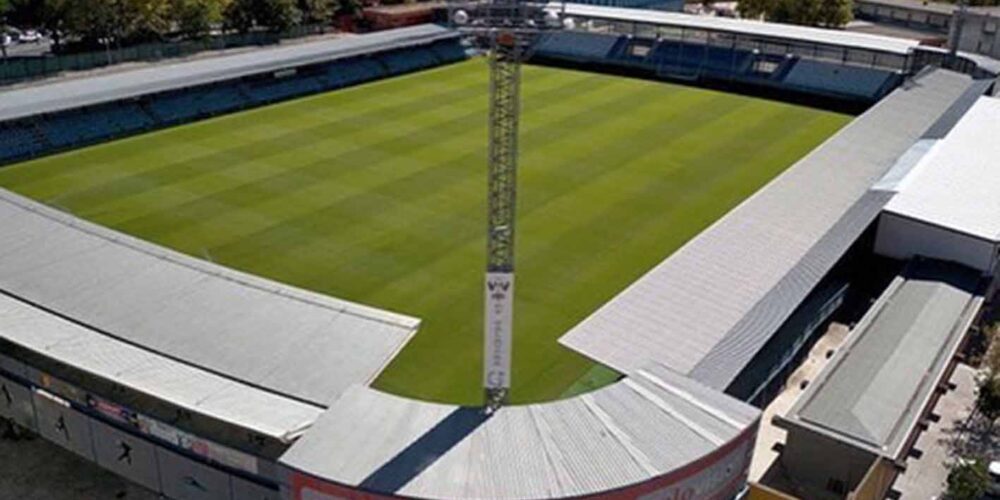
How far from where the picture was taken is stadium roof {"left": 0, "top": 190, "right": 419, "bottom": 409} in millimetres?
22719

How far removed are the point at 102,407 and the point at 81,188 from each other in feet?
63.6

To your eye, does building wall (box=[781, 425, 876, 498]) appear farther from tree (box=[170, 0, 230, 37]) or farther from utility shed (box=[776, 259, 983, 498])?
tree (box=[170, 0, 230, 37])

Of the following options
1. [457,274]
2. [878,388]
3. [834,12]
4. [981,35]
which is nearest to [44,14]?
[457,274]

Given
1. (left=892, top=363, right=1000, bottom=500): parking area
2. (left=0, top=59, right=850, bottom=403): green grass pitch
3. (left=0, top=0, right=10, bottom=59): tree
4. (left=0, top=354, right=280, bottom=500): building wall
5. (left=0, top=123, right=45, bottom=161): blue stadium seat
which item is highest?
(left=0, top=0, right=10, bottom=59): tree

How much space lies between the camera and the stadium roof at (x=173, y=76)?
45188 mm

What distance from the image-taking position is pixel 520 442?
19.9m

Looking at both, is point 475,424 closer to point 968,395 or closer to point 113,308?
point 113,308

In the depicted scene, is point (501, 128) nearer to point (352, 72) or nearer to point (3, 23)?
point (352, 72)

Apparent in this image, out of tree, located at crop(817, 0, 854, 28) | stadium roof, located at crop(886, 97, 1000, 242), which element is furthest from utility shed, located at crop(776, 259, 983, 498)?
tree, located at crop(817, 0, 854, 28)

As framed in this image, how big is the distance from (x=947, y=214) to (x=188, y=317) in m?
28.7

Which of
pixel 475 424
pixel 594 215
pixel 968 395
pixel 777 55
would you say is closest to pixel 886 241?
pixel 968 395

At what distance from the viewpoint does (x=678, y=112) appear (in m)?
56.0

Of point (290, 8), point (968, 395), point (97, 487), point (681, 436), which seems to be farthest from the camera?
point (290, 8)

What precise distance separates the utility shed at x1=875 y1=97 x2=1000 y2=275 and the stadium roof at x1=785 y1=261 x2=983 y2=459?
2.70 ft
